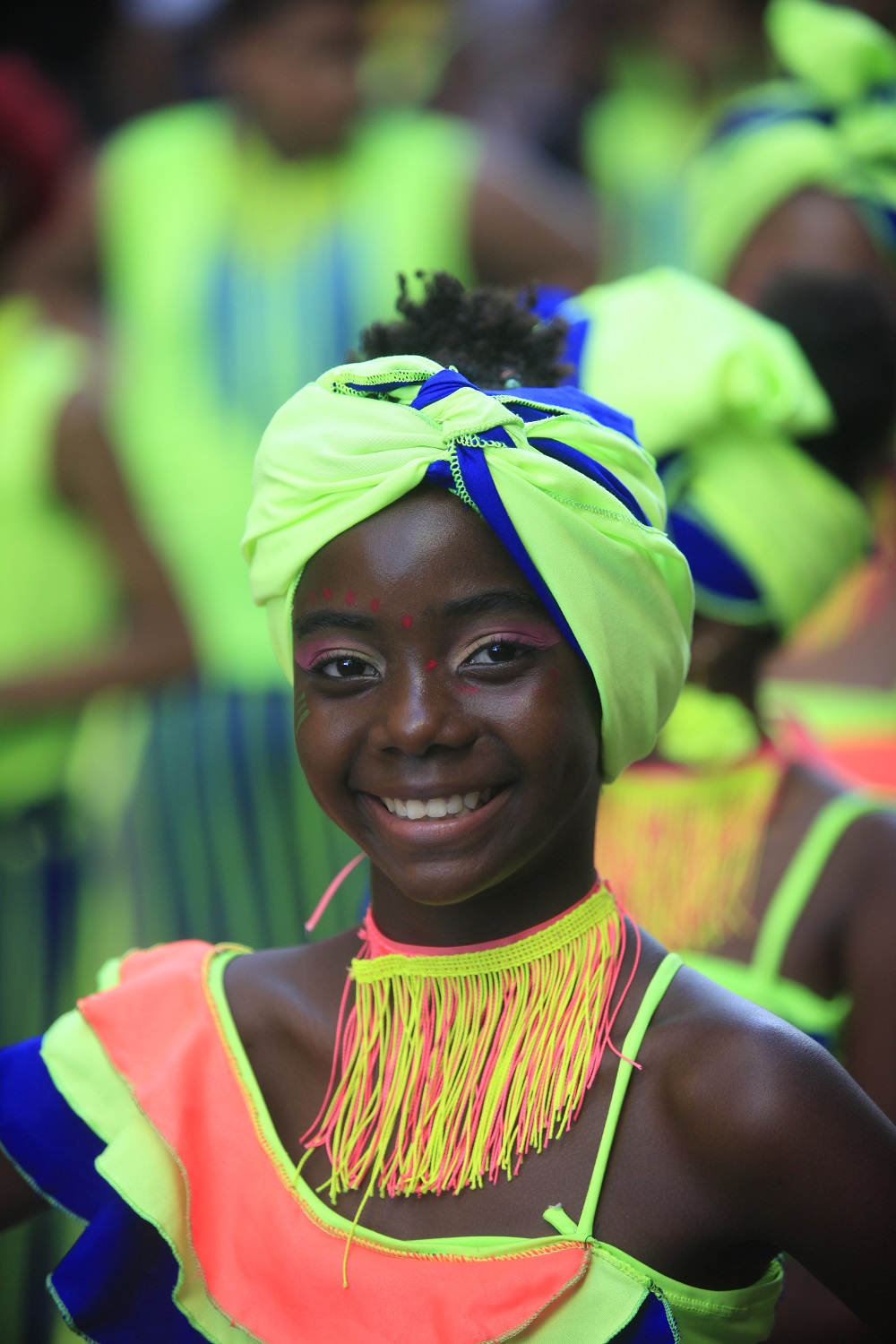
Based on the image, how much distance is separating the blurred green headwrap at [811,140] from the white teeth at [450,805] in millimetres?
2650

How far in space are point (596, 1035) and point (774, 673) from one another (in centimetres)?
316

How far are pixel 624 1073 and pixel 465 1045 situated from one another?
0.18 m

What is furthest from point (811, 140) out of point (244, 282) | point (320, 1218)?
point (320, 1218)

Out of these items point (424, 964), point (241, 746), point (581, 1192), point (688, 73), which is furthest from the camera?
point (688, 73)

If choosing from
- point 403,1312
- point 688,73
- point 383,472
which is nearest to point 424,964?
point 403,1312

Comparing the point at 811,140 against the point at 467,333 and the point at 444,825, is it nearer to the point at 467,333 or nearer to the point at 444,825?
the point at 467,333

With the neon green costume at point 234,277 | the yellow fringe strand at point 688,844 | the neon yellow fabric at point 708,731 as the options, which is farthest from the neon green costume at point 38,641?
the neon yellow fabric at point 708,731

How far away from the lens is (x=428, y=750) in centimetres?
177

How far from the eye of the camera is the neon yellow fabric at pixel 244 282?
4.68m

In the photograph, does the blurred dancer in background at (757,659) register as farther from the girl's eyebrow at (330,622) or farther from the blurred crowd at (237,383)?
the girl's eyebrow at (330,622)

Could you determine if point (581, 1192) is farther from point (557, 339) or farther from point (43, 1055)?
point (557, 339)

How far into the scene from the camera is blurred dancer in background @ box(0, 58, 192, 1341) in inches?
153

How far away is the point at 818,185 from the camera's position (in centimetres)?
404

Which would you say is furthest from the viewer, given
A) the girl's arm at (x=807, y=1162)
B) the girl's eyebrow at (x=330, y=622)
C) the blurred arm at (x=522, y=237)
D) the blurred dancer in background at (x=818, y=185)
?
the blurred arm at (x=522, y=237)
